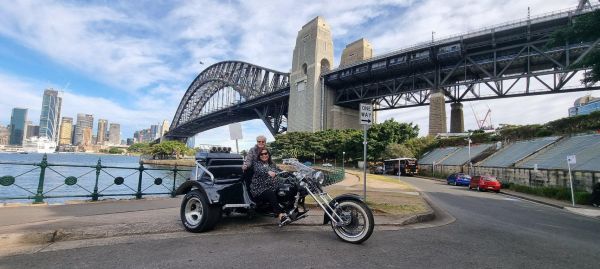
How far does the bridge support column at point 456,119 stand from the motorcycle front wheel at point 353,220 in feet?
223

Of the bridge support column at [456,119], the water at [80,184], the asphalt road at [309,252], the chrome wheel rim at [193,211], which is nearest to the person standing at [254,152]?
the chrome wheel rim at [193,211]

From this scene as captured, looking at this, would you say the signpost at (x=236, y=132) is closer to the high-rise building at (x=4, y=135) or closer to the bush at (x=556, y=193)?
the bush at (x=556, y=193)

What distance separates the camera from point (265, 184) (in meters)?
5.82

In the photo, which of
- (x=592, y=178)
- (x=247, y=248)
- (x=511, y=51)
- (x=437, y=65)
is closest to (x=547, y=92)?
(x=511, y=51)

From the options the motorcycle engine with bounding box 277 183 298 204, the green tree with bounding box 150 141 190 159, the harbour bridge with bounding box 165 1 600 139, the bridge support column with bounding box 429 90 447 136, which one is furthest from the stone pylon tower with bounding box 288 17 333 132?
the motorcycle engine with bounding box 277 183 298 204

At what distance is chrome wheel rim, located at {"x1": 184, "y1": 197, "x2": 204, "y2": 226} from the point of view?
6.07 meters

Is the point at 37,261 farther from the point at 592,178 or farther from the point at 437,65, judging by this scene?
the point at 437,65

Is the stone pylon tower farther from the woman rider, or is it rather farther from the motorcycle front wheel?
the motorcycle front wheel

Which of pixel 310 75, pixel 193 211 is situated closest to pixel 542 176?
pixel 193 211

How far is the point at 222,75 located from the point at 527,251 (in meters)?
129

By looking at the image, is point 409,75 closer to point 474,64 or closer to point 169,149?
point 474,64

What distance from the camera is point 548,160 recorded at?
24906 mm

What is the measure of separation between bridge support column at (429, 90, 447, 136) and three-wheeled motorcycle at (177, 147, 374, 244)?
60.1 m

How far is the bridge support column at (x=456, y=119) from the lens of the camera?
219 feet
